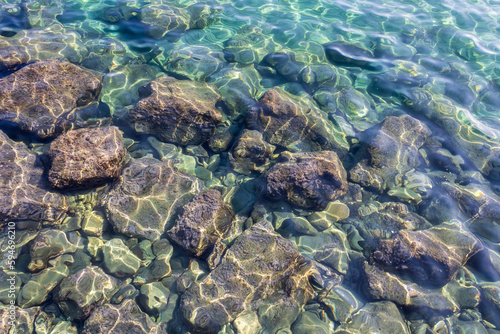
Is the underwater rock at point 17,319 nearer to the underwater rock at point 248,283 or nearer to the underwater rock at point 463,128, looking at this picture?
the underwater rock at point 248,283

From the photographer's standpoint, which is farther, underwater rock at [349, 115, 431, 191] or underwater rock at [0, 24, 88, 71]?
underwater rock at [0, 24, 88, 71]

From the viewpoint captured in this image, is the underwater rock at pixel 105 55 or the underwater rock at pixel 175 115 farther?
the underwater rock at pixel 105 55

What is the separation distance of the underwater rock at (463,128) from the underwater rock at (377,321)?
3475mm

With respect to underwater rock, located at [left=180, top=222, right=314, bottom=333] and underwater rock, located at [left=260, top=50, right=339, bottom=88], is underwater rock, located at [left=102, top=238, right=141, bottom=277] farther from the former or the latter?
underwater rock, located at [left=260, top=50, right=339, bottom=88]

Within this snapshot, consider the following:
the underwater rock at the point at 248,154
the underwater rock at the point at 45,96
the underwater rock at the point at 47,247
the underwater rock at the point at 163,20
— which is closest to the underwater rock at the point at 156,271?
the underwater rock at the point at 47,247

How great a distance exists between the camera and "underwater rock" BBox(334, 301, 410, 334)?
3.86 m

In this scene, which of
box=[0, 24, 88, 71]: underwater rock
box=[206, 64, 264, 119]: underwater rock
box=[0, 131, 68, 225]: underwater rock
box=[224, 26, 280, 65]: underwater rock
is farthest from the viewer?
box=[224, 26, 280, 65]: underwater rock

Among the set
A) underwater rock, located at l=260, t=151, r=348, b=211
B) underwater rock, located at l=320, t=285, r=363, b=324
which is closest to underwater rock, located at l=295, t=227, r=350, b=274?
underwater rock, located at l=320, t=285, r=363, b=324

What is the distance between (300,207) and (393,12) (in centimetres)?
786

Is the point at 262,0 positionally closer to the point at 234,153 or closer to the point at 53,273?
the point at 234,153

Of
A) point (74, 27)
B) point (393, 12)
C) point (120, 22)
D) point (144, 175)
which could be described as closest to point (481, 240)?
point (144, 175)

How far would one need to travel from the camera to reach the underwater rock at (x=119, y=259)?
14.0 feet

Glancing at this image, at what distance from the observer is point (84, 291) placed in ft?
12.8

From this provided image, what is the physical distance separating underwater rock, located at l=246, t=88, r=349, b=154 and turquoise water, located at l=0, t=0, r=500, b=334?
0.03m
